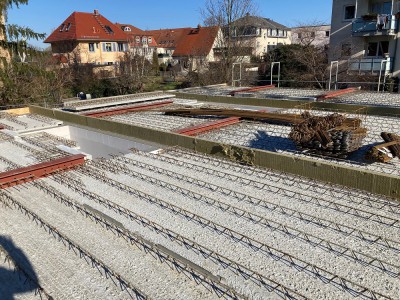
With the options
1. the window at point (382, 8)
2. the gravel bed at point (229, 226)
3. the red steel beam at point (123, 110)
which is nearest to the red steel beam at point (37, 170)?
the gravel bed at point (229, 226)

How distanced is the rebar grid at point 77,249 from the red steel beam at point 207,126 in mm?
5585

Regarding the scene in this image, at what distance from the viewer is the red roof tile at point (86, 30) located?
1761 inches

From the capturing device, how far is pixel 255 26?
54.4m

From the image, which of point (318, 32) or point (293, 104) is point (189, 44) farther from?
point (293, 104)

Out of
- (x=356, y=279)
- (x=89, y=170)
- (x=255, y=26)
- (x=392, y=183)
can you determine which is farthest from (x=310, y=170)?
(x=255, y=26)

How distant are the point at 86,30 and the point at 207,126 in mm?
39554

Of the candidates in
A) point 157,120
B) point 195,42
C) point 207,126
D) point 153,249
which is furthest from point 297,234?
point 195,42

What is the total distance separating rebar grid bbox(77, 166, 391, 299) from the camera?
4.42 m

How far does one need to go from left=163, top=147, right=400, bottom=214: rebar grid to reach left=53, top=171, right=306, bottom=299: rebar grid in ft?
8.06

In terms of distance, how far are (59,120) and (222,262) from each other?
1277 centimetres

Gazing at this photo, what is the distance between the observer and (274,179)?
7.94 metres

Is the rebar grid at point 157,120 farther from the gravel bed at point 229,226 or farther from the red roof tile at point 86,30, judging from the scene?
the red roof tile at point 86,30

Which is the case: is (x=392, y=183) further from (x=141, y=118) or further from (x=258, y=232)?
(x=141, y=118)

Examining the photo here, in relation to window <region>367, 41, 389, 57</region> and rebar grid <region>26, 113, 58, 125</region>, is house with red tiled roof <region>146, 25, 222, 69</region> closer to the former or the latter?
window <region>367, 41, 389, 57</region>
